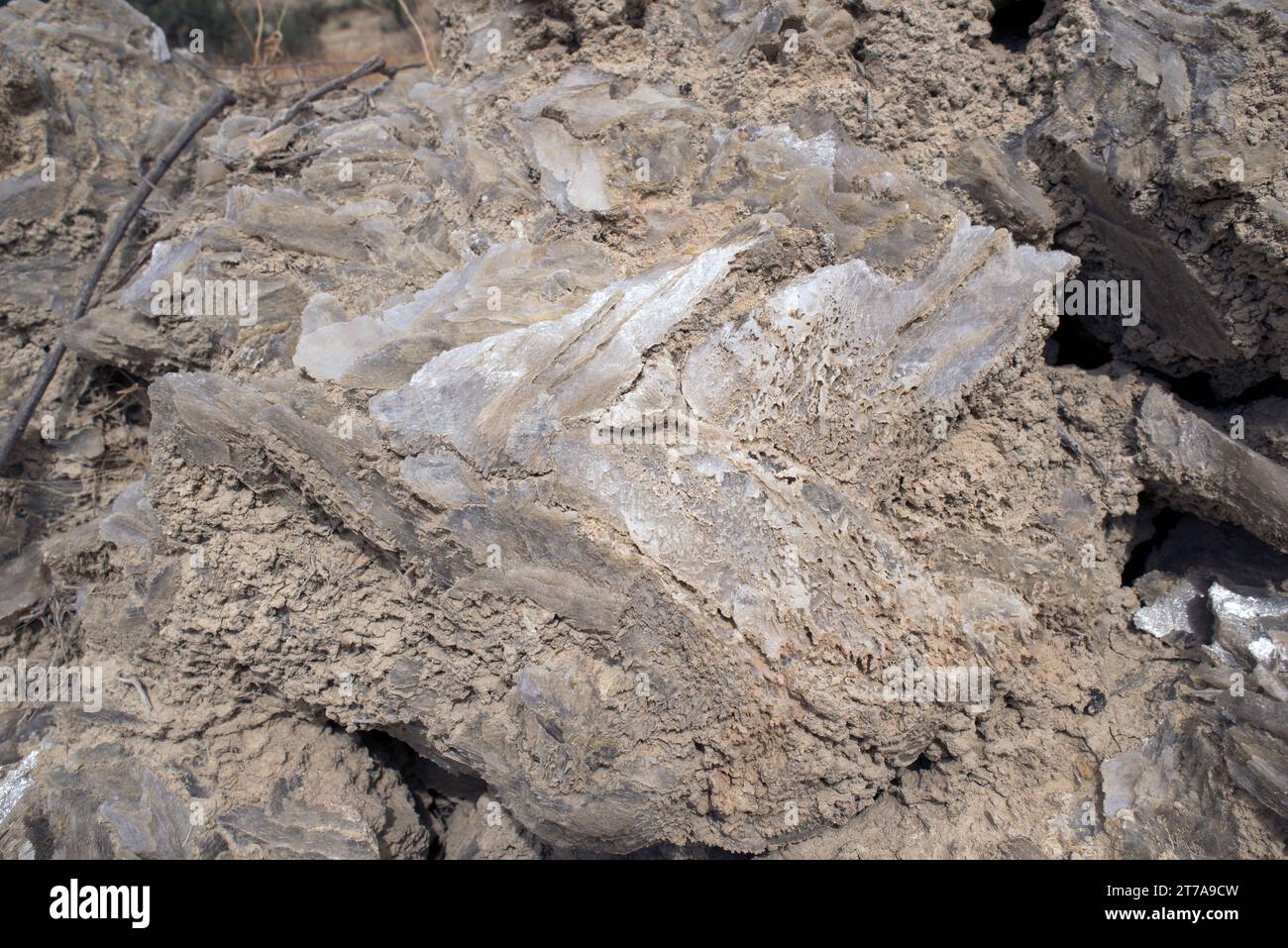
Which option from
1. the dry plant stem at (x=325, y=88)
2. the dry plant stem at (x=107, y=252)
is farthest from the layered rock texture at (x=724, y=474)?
the dry plant stem at (x=325, y=88)

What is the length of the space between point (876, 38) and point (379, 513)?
2.58 meters

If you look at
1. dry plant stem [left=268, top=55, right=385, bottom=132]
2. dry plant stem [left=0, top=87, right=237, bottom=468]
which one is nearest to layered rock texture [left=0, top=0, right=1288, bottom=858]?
dry plant stem [left=0, top=87, right=237, bottom=468]

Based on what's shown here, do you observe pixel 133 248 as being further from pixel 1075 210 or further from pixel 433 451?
pixel 1075 210

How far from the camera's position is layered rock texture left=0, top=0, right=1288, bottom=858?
101 inches

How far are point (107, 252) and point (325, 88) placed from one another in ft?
4.09

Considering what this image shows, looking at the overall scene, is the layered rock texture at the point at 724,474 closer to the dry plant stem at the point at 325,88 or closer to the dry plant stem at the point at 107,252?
the dry plant stem at the point at 107,252

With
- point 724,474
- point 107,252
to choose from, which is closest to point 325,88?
point 107,252

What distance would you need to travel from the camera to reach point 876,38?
10.7ft

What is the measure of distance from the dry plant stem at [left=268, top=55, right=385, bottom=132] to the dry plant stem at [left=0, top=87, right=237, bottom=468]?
1.68 ft

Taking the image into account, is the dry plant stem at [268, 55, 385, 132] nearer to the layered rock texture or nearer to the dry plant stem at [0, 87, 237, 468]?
the dry plant stem at [0, 87, 237, 468]

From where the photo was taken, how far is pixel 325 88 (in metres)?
4.01

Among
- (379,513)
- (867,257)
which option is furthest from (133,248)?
(867,257)

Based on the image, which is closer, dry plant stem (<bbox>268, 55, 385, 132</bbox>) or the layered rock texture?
the layered rock texture

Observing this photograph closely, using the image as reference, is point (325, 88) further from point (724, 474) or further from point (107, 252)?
point (724, 474)
